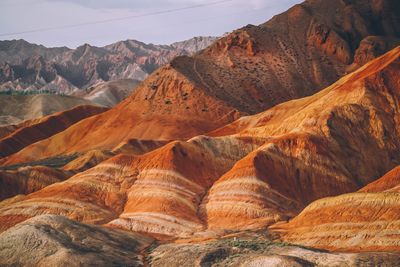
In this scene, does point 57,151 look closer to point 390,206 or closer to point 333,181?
point 333,181

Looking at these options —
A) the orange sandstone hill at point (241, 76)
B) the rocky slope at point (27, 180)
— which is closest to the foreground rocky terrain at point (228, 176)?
the rocky slope at point (27, 180)

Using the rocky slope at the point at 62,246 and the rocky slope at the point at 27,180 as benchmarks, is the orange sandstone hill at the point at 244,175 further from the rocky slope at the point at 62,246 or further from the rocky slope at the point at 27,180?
the rocky slope at the point at 27,180

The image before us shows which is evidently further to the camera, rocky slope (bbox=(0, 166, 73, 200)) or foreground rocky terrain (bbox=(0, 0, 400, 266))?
rocky slope (bbox=(0, 166, 73, 200))

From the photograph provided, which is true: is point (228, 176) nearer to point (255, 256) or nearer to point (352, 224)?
point (352, 224)

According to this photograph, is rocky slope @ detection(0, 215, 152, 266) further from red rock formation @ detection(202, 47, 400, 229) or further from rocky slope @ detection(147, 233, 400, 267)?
red rock formation @ detection(202, 47, 400, 229)

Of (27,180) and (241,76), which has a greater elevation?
(241,76)

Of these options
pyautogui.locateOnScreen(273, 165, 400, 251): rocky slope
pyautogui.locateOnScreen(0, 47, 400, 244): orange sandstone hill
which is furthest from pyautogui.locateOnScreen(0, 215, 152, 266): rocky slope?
pyautogui.locateOnScreen(273, 165, 400, 251): rocky slope

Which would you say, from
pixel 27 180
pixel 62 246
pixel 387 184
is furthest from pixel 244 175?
pixel 27 180
